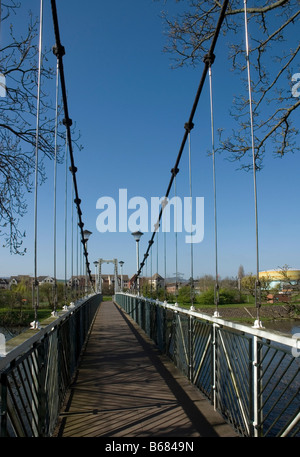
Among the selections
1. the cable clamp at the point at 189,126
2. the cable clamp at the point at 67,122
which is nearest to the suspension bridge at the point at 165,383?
the cable clamp at the point at 189,126

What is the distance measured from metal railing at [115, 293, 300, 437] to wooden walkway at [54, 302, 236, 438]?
15cm

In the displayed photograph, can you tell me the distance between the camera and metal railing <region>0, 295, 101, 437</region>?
173 cm

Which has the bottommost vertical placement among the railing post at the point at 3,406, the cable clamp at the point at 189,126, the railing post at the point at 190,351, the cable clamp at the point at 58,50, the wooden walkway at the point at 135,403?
the wooden walkway at the point at 135,403

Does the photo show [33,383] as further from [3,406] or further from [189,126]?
[189,126]

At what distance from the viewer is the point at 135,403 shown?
3.51m

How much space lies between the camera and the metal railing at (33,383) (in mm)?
1727

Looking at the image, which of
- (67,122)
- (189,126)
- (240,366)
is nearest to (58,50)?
(67,122)

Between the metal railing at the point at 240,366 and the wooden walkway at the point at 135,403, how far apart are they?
0.15m

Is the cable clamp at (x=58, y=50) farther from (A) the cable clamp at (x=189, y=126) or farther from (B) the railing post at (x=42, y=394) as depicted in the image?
(B) the railing post at (x=42, y=394)

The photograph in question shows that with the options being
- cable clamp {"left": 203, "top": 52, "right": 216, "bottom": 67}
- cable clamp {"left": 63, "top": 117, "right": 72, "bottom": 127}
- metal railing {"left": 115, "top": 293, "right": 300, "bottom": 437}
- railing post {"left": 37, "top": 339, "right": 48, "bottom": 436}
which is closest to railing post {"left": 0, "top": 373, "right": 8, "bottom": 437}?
railing post {"left": 37, "top": 339, "right": 48, "bottom": 436}

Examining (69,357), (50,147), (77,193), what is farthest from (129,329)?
(69,357)
